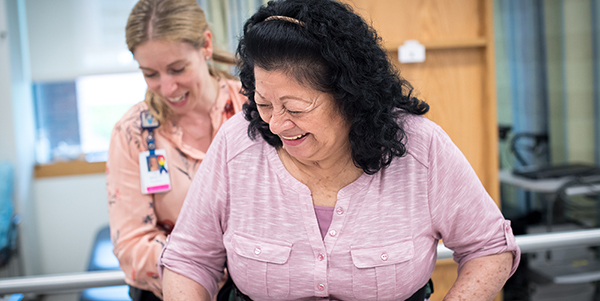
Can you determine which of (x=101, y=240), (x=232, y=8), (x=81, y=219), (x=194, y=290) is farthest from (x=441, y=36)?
(x=81, y=219)

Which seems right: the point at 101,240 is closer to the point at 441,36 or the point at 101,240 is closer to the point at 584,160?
the point at 441,36

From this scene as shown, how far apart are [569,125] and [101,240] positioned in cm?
374

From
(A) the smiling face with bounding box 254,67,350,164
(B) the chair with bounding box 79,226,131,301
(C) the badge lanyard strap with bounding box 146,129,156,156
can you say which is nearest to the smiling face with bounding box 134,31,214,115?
(C) the badge lanyard strap with bounding box 146,129,156,156

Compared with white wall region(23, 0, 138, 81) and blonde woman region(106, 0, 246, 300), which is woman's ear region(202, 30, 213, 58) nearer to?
blonde woman region(106, 0, 246, 300)

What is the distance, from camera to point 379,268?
1.01m

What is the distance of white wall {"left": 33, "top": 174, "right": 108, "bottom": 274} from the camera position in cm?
391

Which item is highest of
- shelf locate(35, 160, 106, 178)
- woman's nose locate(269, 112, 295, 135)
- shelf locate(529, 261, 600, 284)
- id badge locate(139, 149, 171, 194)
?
woman's nose locate(269, 112, 295, 135)

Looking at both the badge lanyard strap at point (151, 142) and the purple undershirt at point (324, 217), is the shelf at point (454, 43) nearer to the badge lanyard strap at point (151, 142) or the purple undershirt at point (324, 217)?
the badge lanyard strap at point (151, 142)

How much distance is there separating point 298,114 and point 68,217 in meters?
3.72

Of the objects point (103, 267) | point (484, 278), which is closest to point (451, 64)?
point (484, 278)

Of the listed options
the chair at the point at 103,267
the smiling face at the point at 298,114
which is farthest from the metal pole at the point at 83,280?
the chair at the point at 103,267

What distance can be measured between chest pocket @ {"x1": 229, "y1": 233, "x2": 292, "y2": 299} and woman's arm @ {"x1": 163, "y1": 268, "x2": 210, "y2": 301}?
0.40 ft

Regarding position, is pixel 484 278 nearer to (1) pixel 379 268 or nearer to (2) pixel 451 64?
(1) pixel 379 268

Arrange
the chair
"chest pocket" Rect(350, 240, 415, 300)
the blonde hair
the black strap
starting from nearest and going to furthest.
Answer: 1. "chest pocket" Rect(350, 240, 415, 300)
2. the blonde hair
3. the black strap
4. the chair
